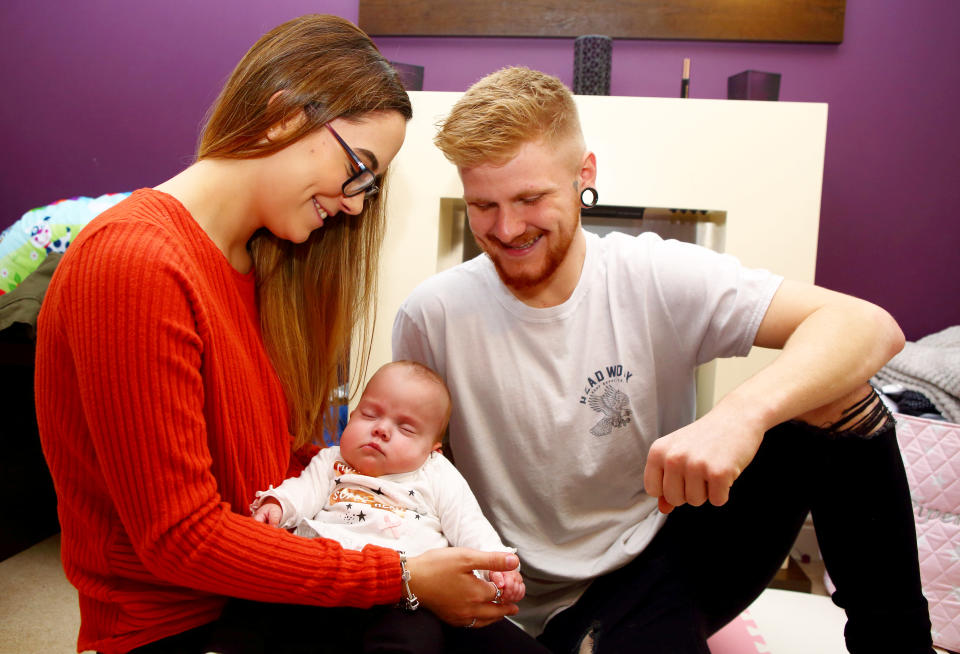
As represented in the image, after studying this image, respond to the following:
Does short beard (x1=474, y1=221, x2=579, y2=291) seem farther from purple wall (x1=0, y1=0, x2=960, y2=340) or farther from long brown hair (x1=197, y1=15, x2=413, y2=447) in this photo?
purple wall (x1=0, y1=0, x2=960, y2=340)

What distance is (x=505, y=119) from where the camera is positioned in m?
1.21

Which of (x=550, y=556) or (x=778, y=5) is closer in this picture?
(x=550, y=556)

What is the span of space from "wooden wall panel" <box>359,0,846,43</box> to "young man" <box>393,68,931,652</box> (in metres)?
1.30

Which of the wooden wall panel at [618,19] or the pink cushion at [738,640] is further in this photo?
the wooden wall panel at [618,19]

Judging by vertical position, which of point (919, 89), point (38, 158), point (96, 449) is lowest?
point (96, 449)

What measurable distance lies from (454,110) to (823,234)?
1730mm

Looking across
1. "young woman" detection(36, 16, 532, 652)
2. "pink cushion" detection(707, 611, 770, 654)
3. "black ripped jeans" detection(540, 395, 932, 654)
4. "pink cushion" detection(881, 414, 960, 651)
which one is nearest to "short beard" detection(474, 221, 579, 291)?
"young woman" detection(36, 16, 532, 652)

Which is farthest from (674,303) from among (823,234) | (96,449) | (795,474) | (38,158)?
(38,158)

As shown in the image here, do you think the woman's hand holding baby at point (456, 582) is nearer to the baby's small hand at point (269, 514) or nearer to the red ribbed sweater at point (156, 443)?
the red ribbed sweater at point (156, 443)

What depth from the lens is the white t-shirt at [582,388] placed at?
1258 millimetres

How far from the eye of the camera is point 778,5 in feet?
7.71

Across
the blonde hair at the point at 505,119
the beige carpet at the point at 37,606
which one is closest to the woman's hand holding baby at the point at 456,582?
the blonde hair at the point at 505,119

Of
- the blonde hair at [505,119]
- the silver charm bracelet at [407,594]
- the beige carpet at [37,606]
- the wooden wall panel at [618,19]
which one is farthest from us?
→ the wooden wall panel at [618,19]

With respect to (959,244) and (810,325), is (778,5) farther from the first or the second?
(810,325)
